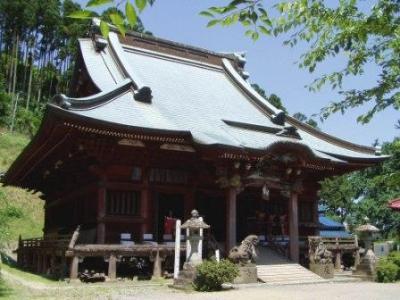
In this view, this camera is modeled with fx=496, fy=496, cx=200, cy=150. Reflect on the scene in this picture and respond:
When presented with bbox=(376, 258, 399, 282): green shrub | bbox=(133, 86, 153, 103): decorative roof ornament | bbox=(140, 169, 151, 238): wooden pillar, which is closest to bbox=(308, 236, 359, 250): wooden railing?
bbox=(376, 258, 399, 282): green shrub

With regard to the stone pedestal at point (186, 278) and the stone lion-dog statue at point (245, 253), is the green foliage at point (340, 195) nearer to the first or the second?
the stone lion-dog statue at point (245, 253)

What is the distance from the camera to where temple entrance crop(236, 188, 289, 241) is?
20.8m

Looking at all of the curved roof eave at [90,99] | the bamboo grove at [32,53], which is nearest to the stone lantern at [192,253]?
the curved roof eave at [90,99]

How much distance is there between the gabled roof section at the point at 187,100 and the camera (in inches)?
679

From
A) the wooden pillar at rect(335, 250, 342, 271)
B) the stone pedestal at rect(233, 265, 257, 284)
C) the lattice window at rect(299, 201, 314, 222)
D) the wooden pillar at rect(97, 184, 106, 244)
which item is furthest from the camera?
the lattice window at rect(299, 201, 314, 222)

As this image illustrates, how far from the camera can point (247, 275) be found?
15.0 meters

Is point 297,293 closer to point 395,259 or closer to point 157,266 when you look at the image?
point 157,266

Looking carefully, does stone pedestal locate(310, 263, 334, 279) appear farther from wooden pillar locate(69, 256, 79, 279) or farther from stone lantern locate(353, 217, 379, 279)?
wooden pillar locate(69, 256, 79, 279)

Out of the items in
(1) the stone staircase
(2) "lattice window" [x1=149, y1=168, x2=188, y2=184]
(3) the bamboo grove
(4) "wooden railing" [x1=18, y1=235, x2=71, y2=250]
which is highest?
(3) the bamboo grove

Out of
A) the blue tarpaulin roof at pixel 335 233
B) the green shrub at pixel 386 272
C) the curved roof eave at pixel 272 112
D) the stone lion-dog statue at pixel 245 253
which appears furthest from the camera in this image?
the blue tarpaulin roof at pixel 335 233

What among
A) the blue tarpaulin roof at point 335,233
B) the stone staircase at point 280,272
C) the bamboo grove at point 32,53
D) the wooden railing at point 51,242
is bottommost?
the stone staircase at point 280,272

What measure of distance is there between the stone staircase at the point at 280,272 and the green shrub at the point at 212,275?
2729mm

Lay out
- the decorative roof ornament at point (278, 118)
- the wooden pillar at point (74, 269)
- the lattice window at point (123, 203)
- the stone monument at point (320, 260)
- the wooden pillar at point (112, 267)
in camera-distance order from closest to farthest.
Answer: the wooden pillar at point (74, 269) → the wooden pillar at point (112, 267) → the lattice window at point (123, 203) → the stone monument at point (320, 260) → the decorative roof ornament at point (278, 118)

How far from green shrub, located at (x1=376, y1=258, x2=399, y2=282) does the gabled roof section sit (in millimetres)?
4418
